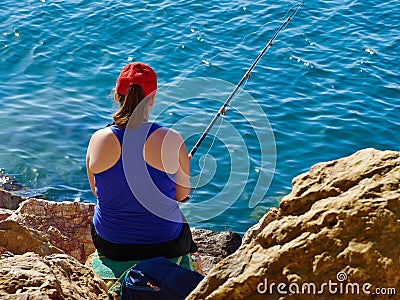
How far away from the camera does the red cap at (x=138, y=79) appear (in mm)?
4113

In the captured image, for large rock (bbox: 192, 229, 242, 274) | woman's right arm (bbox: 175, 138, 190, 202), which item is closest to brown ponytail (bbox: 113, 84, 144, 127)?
woman's right arm (bbox: 175, 138, 190, 202)

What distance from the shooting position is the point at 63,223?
18.3ft

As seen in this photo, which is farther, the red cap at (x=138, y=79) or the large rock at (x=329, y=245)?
the red cap at (x=138, y=79)

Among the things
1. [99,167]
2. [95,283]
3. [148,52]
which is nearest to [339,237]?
[95,283]

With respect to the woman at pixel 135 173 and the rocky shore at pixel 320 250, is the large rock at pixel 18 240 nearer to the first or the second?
the woman at pixel 135 173

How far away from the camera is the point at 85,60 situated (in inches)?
416

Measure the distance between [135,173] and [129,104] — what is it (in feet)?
1.33

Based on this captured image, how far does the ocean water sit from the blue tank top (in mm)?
2978

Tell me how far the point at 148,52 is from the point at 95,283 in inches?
294

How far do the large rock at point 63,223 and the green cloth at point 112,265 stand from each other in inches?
46.0

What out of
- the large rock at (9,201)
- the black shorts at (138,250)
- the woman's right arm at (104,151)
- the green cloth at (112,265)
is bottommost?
the large rock at (9,201)

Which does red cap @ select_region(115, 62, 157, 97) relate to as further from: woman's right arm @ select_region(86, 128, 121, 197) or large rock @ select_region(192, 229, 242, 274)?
large rock @ select_region(192, 229, 242, 274)

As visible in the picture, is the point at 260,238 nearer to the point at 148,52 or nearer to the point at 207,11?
the point at 148,52

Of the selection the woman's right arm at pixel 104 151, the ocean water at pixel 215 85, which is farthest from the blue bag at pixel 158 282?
the ocean water at pixel 215 85
